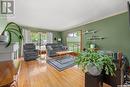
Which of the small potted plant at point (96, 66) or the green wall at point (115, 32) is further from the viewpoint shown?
the green wall at point (115, 32)

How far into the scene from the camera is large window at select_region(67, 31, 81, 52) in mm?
7561

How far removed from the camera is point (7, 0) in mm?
2838

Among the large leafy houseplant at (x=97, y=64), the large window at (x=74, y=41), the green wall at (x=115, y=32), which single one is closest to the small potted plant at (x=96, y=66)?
the large leafy houseplant at (x=97, y=64)

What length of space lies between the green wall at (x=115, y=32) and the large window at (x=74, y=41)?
85.0 inches

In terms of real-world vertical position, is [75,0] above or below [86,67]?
above

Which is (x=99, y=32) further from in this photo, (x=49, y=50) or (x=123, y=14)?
(x=49, y=50)

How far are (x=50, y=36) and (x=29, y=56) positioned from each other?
13.6 ft

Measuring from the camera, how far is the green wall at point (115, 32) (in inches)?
152

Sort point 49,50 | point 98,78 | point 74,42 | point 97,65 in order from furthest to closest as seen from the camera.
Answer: point 74,42, point 49,50, point 98,78, point 97,65

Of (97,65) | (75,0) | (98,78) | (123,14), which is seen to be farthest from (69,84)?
(123,14)

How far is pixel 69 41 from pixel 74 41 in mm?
852

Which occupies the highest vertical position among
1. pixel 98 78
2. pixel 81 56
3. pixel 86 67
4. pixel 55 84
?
pixel 81 56

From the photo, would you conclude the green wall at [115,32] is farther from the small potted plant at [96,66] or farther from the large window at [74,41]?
the small potted plant at [96,66]

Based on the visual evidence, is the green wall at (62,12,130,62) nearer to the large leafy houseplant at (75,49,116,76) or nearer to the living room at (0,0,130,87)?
the living room at (0,0,130,87)
